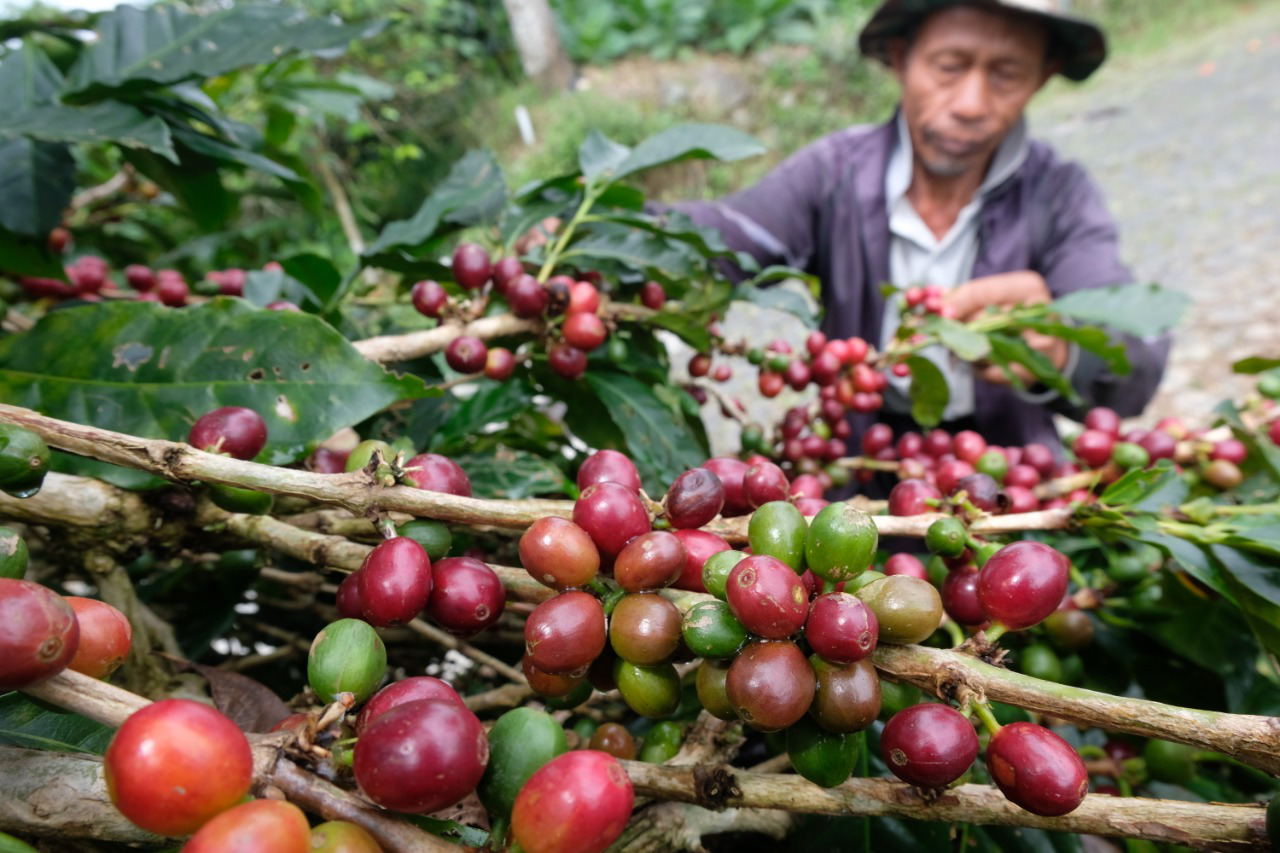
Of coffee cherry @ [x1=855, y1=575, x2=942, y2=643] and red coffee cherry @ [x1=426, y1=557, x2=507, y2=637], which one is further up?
coffee cherry @ [x1=855, y1=575, x2=942, y2=643]

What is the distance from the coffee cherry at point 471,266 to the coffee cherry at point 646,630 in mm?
720

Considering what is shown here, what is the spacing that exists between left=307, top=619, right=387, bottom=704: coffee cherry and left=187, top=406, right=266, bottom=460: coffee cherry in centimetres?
25

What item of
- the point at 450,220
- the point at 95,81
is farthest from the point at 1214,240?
the point at 95,81

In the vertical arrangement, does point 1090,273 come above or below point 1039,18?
below

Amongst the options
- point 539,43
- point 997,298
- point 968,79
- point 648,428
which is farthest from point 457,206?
point 539,43

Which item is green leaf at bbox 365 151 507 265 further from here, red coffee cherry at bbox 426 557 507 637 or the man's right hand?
red coffee cherry at bbox 426 557 507 637

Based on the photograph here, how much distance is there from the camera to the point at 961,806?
608mm

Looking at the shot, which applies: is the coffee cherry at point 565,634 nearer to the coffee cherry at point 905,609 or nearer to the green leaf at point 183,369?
the coffee cherry at point 905,609

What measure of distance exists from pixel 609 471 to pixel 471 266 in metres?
0.58

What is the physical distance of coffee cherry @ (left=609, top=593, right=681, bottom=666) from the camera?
576 mm

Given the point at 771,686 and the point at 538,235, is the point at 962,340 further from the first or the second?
the point at 771,686

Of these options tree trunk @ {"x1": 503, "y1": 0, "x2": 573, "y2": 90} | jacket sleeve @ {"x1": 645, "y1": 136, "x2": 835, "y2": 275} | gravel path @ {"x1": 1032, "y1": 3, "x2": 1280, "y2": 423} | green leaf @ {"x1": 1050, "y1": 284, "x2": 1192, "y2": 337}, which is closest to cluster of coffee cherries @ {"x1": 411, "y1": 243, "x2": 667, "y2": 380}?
green leaf @ {"x1": 1050, "y1": 284, "x2": 1192, "y2": 337}

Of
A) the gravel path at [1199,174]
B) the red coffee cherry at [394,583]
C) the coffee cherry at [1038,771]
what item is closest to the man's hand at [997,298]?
the coffee cherry at [1038,771]

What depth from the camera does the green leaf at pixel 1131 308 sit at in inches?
65.6
